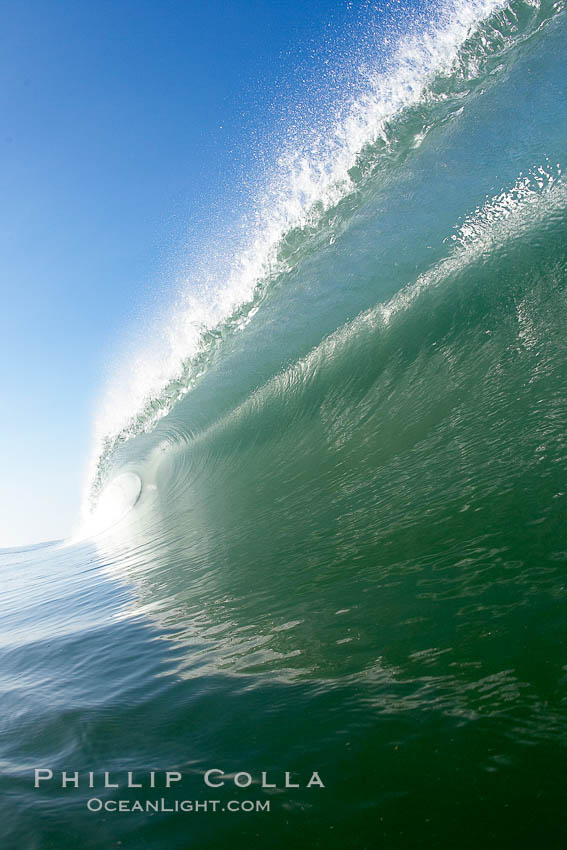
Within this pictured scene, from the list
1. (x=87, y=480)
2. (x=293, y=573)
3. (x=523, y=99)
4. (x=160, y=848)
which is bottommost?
(x=160, y=848)

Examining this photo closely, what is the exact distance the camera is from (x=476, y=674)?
143 cm

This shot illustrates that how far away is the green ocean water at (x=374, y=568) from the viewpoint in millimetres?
1219

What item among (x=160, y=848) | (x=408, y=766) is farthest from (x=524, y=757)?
(x=160, y=848)

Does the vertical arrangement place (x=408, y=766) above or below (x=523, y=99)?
below

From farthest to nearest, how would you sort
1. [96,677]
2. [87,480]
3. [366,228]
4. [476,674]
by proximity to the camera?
[87,480]
[366,228]
[96,677]
[476,674]

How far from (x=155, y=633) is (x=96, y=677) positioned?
0.43 meters

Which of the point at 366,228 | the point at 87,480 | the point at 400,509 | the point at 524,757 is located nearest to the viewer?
the point at 524,757

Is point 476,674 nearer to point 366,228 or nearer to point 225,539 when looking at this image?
point 225,539

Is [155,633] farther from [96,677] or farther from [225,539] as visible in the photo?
[225,539]

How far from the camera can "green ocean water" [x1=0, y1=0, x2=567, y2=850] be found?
1219mm

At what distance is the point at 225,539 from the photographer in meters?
4.36

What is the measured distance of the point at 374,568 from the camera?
2459 mm

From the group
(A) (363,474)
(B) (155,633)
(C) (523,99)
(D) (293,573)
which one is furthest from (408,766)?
(C) (523,99)

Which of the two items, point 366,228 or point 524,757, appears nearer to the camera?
point 524,757
